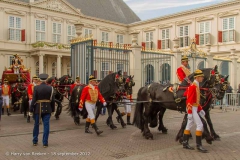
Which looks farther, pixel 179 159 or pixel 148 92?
pixel 148 92

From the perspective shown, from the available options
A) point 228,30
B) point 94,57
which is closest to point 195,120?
point 94,57

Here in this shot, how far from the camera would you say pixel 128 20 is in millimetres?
37531

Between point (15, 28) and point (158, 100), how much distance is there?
23338mm

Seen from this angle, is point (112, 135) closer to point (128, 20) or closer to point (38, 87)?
point (38, 87)

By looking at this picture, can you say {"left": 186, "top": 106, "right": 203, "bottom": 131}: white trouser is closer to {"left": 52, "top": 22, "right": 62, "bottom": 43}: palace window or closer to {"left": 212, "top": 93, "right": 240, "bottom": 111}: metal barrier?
{"left": 212, "top": 93, "right": 240, "bottom": 111}: metal barrier

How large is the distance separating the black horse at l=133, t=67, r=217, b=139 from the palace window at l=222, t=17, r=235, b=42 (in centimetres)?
2147

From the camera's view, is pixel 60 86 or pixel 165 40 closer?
pixel 60 86

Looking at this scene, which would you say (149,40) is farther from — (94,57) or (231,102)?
(94,57)

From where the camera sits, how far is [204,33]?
28.5m

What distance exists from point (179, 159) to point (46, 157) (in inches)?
102

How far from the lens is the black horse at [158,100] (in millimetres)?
6621

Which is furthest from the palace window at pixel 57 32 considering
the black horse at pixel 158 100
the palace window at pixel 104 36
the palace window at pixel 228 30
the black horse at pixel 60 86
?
the black horse at pixel 158 100

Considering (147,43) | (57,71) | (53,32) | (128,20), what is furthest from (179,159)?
(128,20)

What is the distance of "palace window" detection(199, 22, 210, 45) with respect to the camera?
28.1 m
